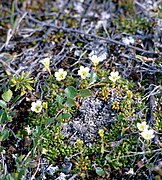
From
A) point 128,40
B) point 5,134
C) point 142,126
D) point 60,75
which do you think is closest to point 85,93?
point 60,75

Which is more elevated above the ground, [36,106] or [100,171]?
[36,106]

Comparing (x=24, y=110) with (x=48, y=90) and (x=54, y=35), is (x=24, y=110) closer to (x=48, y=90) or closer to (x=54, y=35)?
(x=48, y=90)

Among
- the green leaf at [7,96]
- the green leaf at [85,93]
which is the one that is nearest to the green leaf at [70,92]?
the green leaf at [85,93]

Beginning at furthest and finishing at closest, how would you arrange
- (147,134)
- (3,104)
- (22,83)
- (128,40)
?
(128,40)
(22,83)
(3,104)
(147,134)

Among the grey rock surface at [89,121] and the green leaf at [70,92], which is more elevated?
the green leaf at [70,92]

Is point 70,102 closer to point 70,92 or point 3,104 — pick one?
point 70,92

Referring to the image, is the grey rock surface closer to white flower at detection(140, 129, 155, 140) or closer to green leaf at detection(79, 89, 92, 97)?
green leaf at detection(79, 89, 92, 97)

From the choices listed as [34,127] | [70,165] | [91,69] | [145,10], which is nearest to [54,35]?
[91,69]

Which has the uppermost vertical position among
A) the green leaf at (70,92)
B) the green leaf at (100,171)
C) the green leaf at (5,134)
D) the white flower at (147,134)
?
the green leaf at (70,92)

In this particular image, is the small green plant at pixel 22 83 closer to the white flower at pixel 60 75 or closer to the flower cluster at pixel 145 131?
the white flower at pixel 60 75
